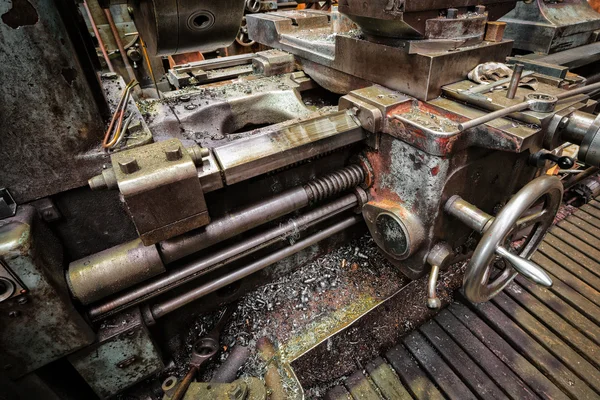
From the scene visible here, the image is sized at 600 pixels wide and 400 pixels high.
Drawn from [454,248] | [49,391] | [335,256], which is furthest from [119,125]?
[454,248]

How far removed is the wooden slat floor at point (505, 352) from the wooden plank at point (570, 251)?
49mm

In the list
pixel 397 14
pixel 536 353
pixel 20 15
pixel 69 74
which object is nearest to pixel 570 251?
pixel 536 353

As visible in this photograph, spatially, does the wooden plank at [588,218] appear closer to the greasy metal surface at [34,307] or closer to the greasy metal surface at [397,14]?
the greasy metal surface at [397,14]

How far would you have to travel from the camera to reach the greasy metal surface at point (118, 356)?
1.26m

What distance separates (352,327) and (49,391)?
4.08ft

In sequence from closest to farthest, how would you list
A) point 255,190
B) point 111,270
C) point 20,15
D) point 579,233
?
point 20,15 < point 111,270 < point 255,190 < point 579,233

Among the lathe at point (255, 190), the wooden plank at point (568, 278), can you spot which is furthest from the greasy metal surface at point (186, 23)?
the wooden plank at point (568, 278)

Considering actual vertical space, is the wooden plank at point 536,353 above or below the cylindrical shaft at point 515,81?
below

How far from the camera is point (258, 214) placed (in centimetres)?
135

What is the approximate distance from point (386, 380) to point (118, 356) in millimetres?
1182

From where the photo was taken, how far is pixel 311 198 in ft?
4.75

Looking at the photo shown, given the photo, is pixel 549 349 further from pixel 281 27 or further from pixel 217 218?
pixel 281 27

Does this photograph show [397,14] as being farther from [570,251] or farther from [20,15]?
[570,251]

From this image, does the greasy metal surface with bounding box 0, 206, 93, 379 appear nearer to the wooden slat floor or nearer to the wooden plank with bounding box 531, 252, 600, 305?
the wooden slat floor
